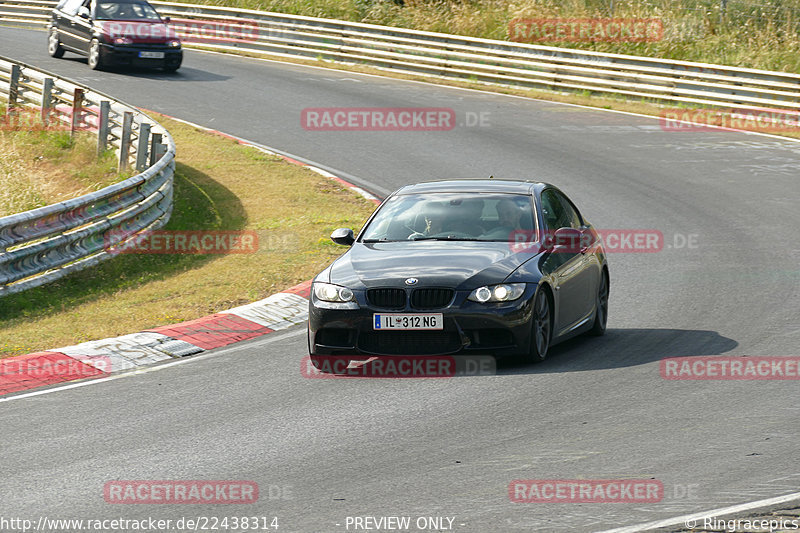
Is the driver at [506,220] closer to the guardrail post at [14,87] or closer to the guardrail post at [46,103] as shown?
the guardrail post at [46,103]

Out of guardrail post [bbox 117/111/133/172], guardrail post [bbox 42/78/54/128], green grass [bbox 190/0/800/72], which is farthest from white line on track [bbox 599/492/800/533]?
green grass [bbox 190/0/800/72]

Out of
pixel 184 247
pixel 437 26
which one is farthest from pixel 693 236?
pixel 437 26

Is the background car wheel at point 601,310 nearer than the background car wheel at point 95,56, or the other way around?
the background car wheel at point 601,310

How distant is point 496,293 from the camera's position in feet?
30.7

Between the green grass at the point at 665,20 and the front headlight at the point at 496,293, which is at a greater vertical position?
the green grass at the point at 665,20

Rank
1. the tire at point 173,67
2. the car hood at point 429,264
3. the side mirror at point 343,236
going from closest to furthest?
1. the car hood at point 429,264
2. the side mirror at point 343,236
3. the tire at point 173,67

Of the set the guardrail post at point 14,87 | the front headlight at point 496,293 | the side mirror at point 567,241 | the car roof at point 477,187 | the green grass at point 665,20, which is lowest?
the guardrail post at point 14,87

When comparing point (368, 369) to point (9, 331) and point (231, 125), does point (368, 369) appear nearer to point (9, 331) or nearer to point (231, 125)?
point (9, 331)

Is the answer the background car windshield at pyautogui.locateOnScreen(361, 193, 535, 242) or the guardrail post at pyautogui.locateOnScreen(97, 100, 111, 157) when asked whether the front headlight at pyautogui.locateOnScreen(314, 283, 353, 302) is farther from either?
the guardrail post at pyautogui.locateOnScreen(97, 100, 111, 157)

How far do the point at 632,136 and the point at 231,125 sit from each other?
837cm

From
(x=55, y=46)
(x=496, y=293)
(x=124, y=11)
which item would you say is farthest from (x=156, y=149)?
→ (x=55, y=46)

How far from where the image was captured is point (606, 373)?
946 cm

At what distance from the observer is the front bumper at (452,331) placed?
9273 mm

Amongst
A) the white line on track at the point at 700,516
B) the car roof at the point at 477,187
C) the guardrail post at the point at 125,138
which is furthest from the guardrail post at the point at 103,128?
the white line on track at the point at 700,516
